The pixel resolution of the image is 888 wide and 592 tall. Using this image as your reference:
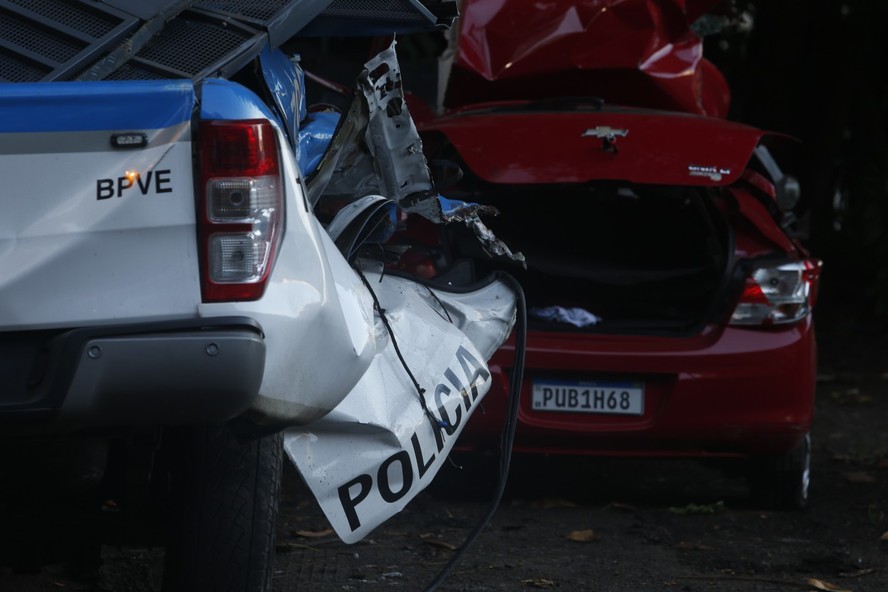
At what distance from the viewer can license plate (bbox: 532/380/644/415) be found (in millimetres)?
5348

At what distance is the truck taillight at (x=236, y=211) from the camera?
288cm

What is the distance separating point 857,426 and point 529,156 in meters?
3.56

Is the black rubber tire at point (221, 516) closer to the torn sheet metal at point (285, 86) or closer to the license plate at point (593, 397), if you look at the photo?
the torn sheet metal at point (285, 86)

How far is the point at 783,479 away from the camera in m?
5.71

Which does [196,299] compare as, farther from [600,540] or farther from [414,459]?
[600,540]

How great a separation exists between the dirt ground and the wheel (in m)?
0.06

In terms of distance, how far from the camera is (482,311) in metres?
4.23

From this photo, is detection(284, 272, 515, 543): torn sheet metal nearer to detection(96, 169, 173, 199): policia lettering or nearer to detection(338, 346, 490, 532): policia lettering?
detection(338, 346, 490, 532): policia lettering

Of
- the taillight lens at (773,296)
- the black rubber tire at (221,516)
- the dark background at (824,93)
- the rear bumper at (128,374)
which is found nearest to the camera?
the rear bumper at (128,374)

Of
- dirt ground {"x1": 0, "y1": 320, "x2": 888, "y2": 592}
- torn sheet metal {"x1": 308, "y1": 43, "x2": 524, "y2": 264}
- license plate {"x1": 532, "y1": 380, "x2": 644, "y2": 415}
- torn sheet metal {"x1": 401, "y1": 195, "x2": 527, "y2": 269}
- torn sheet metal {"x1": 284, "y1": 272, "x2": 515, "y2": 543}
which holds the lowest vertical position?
dirt ground {"x1": 0, "y1": 320, "x2": 888, "y2": 592}

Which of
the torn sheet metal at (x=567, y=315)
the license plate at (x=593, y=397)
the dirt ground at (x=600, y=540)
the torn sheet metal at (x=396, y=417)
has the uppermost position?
the torn sheet metal at (x=396, y=417)

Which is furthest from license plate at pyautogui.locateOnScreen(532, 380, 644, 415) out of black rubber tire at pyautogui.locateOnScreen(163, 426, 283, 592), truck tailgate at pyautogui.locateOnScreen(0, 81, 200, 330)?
truck tailgate at pyautogui.locateOnScreen(0, 81, 200, 330)

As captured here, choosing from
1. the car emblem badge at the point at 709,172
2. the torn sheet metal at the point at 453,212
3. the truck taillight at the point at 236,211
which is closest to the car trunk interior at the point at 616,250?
the car emblem badge at the point at 709,172

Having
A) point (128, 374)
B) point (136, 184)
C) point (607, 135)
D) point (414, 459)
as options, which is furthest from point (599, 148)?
point (128, 374)
